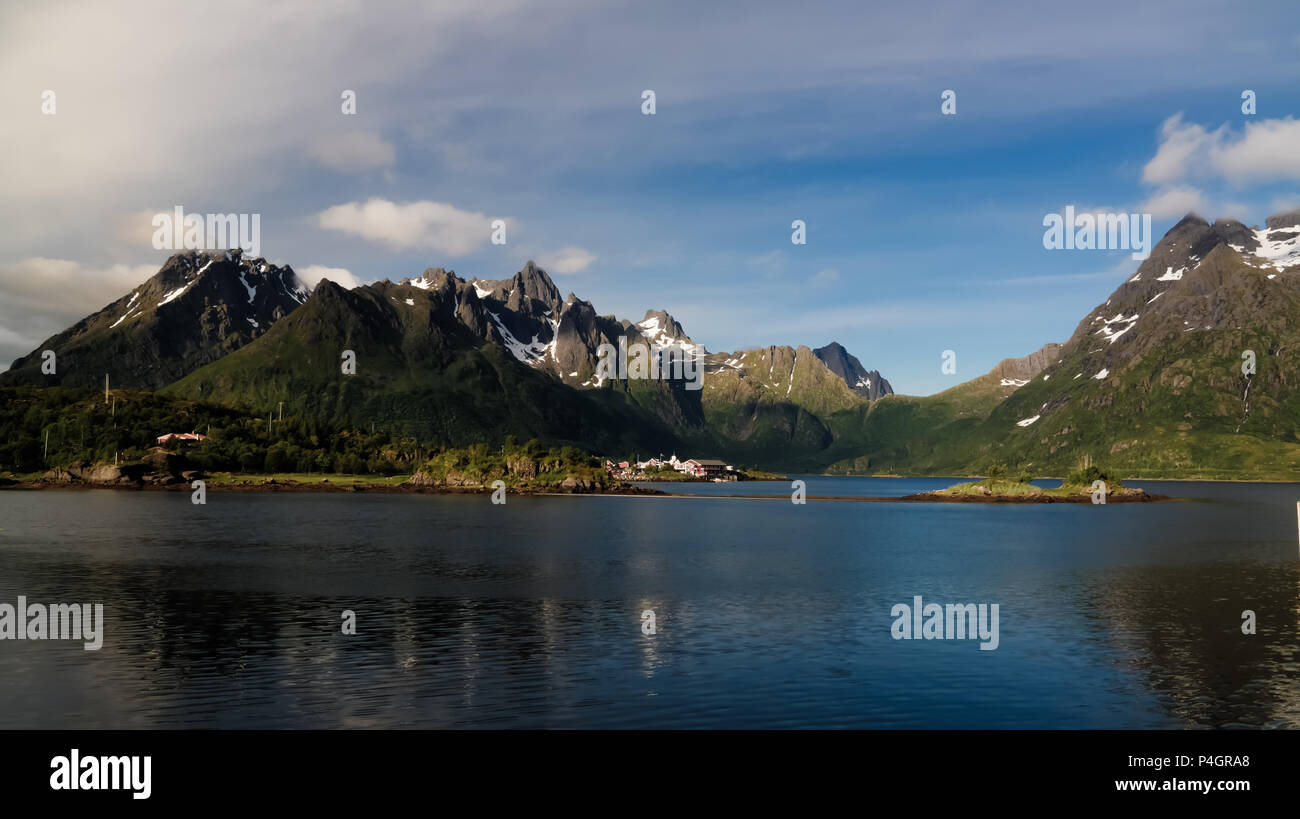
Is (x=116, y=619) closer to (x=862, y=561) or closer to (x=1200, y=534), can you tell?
(x=862, y=561)

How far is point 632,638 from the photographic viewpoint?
163 feet

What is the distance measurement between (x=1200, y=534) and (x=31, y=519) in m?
193

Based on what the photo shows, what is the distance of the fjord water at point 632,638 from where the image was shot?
34.4 meters

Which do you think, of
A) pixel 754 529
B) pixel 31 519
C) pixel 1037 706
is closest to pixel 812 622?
pixel 1037 706

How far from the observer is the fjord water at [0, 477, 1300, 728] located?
34.4 meters
